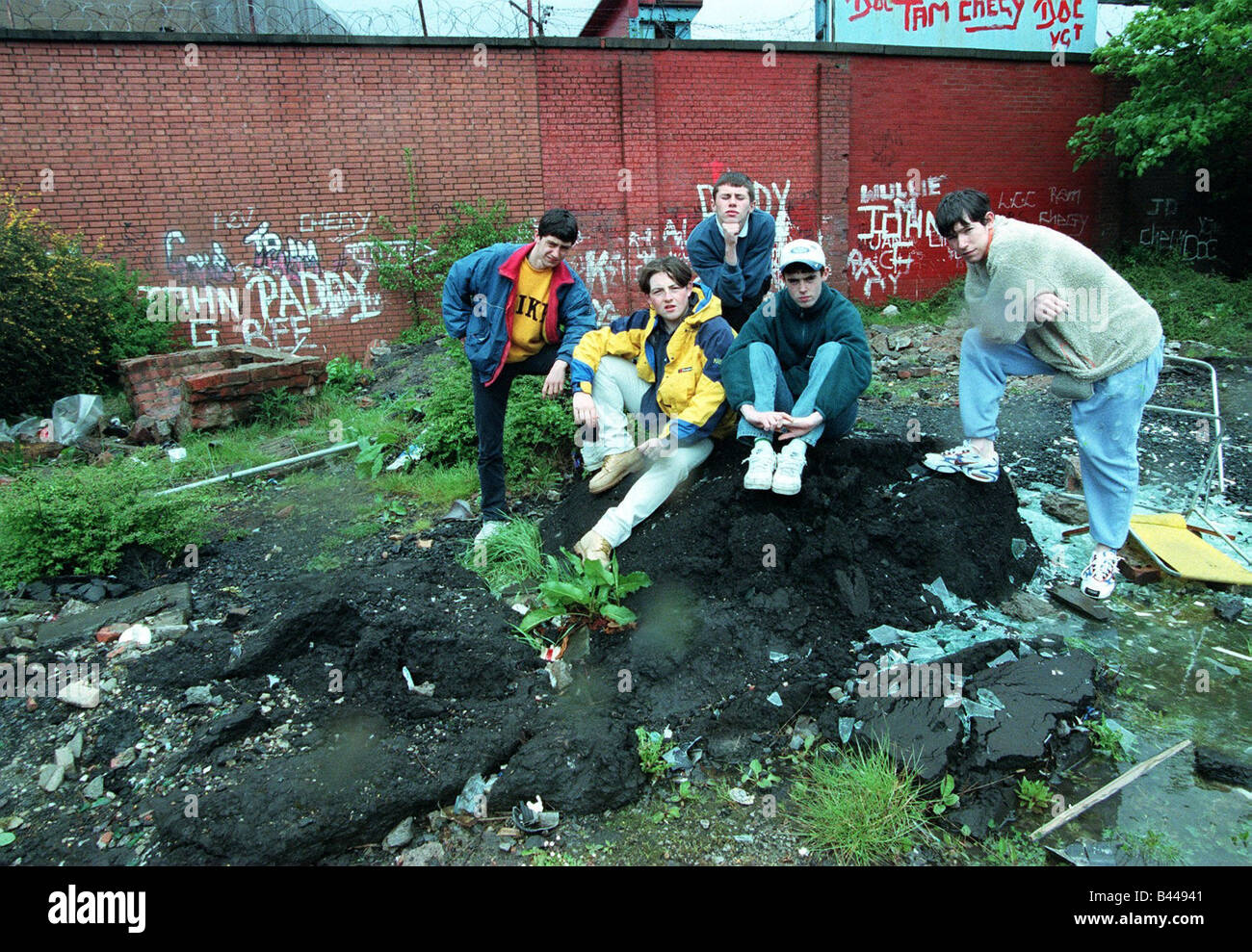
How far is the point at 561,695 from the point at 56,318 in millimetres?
8595

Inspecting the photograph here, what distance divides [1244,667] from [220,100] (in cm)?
1223

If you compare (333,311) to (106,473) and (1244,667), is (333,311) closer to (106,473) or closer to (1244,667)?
(106,473)

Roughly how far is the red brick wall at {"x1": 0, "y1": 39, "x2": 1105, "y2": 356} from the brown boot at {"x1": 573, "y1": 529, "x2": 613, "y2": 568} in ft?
27.9

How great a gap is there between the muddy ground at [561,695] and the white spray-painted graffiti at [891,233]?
31.2 ft

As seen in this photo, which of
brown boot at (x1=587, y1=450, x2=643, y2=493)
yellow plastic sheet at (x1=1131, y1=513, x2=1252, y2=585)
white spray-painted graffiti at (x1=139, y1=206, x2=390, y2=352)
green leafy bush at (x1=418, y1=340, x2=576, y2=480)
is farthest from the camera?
white spray-painted graffiti at (x1=139, y1=206, x2=390, y2=352)

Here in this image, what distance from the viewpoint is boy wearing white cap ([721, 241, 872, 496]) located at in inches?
148

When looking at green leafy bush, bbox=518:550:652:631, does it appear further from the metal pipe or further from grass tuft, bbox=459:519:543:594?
the metal pipe

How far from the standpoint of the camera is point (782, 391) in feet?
13.1

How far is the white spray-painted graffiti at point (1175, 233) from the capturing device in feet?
44.9

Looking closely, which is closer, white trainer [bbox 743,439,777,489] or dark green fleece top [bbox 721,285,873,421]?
white trainer [bbox 743,439,777,489]

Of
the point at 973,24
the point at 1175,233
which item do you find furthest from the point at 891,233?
the point at 1175,233

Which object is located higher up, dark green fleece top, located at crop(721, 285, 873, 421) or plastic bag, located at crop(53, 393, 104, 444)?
dark green fleece top, located at crop(721, 285, 873, 421)

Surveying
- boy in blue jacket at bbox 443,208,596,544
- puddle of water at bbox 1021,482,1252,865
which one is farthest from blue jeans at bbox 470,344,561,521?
puddle of water at bbox 1021,482,1252,865

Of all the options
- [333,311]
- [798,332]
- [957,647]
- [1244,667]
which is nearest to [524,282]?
[798,332]
